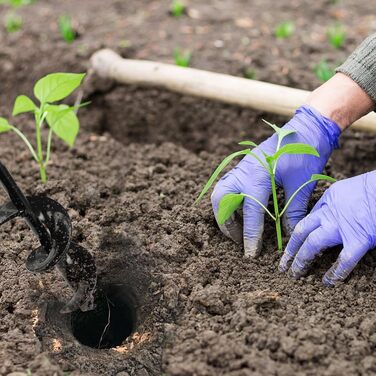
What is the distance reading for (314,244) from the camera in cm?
195

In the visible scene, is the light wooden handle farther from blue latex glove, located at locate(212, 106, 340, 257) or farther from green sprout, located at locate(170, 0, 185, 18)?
green sprout, located at locate(170, 0, 185, 18)

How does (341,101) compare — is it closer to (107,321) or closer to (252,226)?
(252,226)

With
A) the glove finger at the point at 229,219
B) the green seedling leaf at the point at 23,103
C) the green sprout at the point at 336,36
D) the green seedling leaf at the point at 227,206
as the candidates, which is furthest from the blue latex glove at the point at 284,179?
the green sprout at the point at 336,36

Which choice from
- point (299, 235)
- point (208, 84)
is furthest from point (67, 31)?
point (299, 235)

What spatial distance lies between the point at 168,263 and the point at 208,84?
1.20 meters

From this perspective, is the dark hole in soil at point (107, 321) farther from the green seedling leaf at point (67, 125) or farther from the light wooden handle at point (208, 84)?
the light wooden handle at point (208, 84)

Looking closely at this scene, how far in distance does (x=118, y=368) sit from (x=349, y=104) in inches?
54.9

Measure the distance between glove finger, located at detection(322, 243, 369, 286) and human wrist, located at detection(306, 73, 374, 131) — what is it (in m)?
0.61

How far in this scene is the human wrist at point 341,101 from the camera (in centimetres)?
227

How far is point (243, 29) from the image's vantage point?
4.02 meters

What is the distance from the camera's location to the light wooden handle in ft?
8.63

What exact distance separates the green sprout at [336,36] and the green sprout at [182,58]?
3.24 ft

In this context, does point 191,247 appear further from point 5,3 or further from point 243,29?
point 5,3

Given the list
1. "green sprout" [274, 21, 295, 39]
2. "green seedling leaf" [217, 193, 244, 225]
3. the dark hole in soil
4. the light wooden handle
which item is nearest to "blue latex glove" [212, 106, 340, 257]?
"green seedling leaf" [217, 193, 244, 225]
